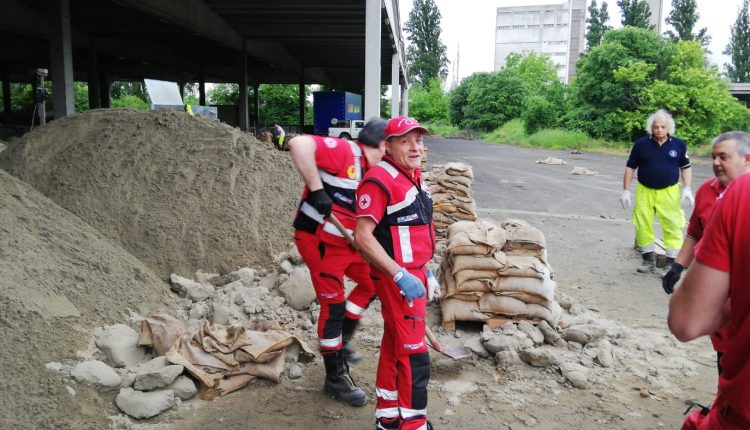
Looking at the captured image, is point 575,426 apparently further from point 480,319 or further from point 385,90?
point 385,90

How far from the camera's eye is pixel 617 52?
3152cm

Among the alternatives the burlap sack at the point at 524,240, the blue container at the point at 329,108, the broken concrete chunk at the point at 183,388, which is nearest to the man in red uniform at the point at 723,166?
the burlap sack at the point at 524,240

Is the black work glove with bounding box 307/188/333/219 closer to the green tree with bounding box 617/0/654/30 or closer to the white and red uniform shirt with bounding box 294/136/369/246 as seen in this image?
the white and red uniform shirt with bounding box 294/136/369/246

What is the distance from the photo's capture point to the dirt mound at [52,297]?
3.45 metres

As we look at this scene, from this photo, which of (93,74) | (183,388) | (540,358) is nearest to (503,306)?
(540,358)

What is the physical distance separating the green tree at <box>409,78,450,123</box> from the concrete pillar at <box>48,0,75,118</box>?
156ft

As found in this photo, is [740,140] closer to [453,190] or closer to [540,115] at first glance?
[453,190]

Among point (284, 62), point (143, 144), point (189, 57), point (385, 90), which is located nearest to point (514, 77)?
point (385, 90)

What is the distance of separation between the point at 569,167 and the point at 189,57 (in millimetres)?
20963

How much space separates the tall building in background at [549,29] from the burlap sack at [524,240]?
9370 centimetres

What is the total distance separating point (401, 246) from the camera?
3.07 m

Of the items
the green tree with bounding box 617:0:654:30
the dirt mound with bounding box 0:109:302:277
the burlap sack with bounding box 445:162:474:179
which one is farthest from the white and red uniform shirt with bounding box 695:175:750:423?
the green tree with bounding box 617:0:654:30

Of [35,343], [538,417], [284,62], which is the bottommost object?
[538,417]

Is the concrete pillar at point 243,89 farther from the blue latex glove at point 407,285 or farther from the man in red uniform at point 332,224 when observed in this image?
the blue latex glove at point 407,285
